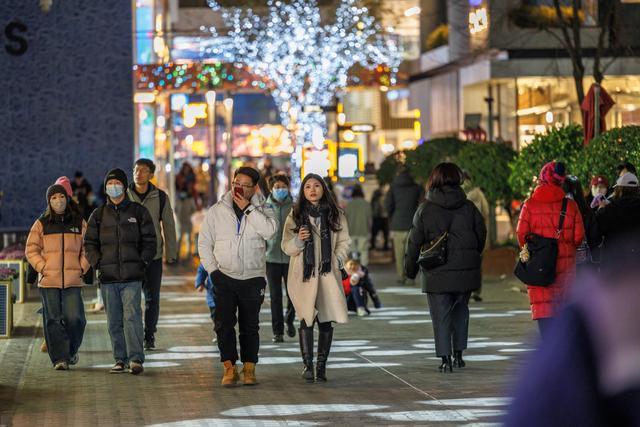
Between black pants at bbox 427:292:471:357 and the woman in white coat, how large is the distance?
92 cm

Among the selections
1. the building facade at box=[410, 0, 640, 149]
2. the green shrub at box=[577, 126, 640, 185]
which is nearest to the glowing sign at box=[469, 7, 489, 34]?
the building facade at box=[410, 0, 640, 149]

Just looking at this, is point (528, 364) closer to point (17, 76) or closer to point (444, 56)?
point (17, 76)

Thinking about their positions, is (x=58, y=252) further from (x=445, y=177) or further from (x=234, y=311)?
(x=445, y=177)

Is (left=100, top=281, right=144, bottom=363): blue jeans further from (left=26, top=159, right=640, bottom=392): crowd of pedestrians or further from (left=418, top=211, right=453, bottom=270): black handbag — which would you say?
(left=418, top=211, right=453, bottom=270): black handbag

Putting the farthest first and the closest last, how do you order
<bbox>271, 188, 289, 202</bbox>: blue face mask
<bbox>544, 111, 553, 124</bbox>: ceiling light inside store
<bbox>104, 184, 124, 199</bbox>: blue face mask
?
<bbox>544, 111, 553, 124</bbox>: ceiling light inside store
<bbox>271, 188, 289, 202</bbox>: blue face mask
<bbox>104, 184, 124, 199</bbox>: blue face mask

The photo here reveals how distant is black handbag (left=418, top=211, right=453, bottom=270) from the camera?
1245 centimetres

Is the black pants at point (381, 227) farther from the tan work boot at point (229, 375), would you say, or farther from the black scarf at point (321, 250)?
the tan work boot at point (229, 375)

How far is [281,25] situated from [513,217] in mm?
17735

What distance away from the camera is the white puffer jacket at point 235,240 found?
11.7 m

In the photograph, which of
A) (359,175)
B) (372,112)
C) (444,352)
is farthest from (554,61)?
(372,112)

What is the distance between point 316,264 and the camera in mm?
12094

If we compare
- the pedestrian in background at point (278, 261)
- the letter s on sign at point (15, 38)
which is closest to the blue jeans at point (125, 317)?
the pedestrian in background at point (278, 261)

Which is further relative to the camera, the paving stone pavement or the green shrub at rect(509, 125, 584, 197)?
the green shrub at rect(509, 125, 584, 197)

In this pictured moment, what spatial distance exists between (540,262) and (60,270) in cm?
453
